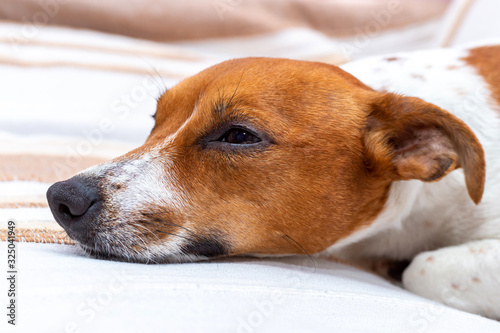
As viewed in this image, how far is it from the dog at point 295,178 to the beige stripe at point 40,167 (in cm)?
67

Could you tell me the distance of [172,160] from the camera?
1.91 metres

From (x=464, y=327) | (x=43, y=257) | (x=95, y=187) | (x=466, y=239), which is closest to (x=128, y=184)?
(x=95, y=187)

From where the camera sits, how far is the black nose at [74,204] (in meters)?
1.69

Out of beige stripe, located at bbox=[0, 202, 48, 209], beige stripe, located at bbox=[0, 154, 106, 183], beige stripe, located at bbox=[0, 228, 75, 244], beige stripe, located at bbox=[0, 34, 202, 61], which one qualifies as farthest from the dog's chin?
beige stripe, located at bbox=[0, 34, 202, 61]

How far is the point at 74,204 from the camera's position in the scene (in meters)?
1.69

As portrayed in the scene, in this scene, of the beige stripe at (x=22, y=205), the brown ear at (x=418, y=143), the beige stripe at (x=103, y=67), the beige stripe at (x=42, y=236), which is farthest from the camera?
the beige stripe at (x=103, y=67)

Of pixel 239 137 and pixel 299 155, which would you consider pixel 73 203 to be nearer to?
pixel 239 137

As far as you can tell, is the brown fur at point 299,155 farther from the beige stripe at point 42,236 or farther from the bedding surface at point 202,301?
the beige stripe at point 42,236

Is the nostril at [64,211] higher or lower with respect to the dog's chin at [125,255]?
Result: higher

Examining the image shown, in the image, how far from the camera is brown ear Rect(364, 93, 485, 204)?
74.7 inches

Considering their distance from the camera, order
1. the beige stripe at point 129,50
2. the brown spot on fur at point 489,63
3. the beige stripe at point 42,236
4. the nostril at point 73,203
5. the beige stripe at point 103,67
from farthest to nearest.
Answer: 1. the beige stripe at point 129,50
2. the beige stripe at point 103,67
3. the brown spot on fur at point 489,63
4. the beige stripe at point 42,236
5. the nostril at point 73,203

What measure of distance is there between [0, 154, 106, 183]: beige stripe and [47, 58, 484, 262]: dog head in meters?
0.78

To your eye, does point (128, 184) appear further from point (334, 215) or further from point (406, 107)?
point (406, 107)

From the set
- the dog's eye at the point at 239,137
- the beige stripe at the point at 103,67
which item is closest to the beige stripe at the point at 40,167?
the dog's eye at the point at 239,137
